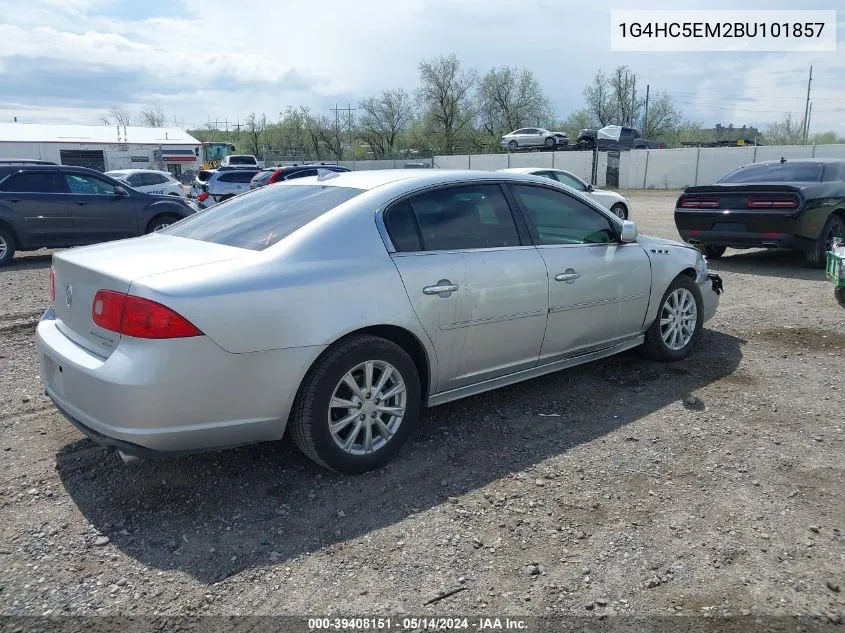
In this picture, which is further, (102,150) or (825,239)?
(102,150)

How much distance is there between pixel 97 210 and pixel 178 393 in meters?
10.0

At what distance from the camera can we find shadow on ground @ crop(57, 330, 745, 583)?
2973mm

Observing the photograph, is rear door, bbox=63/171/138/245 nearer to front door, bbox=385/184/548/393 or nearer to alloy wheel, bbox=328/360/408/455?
front door, bbox=385/184/548/393

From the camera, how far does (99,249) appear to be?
3.69 metres

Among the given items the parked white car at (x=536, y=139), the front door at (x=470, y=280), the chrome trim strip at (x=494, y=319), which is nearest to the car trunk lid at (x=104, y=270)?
the front door at (x=470, y=280)

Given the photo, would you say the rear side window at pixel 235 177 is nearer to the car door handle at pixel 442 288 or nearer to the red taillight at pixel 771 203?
the red taillight at pixel 771 203

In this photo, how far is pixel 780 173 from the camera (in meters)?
10.2

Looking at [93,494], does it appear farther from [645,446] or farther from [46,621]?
[645,446]

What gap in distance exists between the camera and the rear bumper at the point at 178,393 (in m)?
2.92

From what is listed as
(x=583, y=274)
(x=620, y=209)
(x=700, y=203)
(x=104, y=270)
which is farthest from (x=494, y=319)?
(x=620, y=209)

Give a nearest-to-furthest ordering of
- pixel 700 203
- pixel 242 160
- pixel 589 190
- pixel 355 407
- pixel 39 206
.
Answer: pixel 355 407 < pixel 700 203 < pixel 39 206 < pixel 589 190 < pixel 242 160

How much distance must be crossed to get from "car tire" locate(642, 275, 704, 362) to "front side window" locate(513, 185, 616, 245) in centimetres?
82

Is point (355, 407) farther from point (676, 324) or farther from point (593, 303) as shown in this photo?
point (676, 324)

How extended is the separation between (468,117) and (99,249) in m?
69.8
